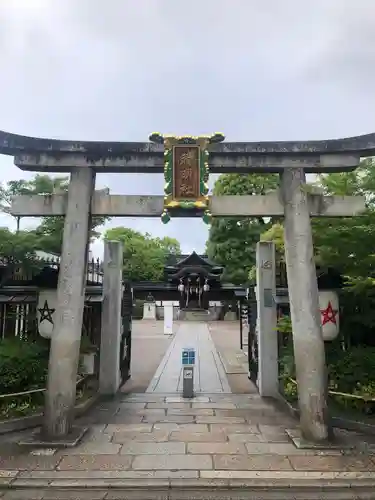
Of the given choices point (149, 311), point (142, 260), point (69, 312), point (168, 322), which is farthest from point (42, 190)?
point (149, 311)

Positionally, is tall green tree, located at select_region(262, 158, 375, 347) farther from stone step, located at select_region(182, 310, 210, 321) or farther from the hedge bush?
stone step, located at select_region(182, 310, 210, 321)

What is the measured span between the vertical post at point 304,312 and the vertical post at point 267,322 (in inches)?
143

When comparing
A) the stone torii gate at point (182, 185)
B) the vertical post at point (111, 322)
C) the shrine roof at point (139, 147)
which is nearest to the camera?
the stone torii gate at point (182, 185)

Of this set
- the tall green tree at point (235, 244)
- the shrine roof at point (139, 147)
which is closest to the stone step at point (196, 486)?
the shrine roof at point (139, 147)

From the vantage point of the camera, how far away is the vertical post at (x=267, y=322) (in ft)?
37.7

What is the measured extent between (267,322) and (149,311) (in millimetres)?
40185

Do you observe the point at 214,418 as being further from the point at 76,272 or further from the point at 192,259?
the point at 192,259

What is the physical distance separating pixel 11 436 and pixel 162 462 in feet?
10.8

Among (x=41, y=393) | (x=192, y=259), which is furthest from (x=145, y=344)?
(x=41, y=393)

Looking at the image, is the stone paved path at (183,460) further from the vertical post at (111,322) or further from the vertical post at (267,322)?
the vertical post at (111,322)

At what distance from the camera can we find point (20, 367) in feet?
29.8

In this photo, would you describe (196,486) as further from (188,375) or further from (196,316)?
(196,316)

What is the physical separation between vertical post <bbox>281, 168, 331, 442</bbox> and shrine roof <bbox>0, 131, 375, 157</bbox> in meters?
0.59

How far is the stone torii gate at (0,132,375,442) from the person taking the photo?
8.13 meters
